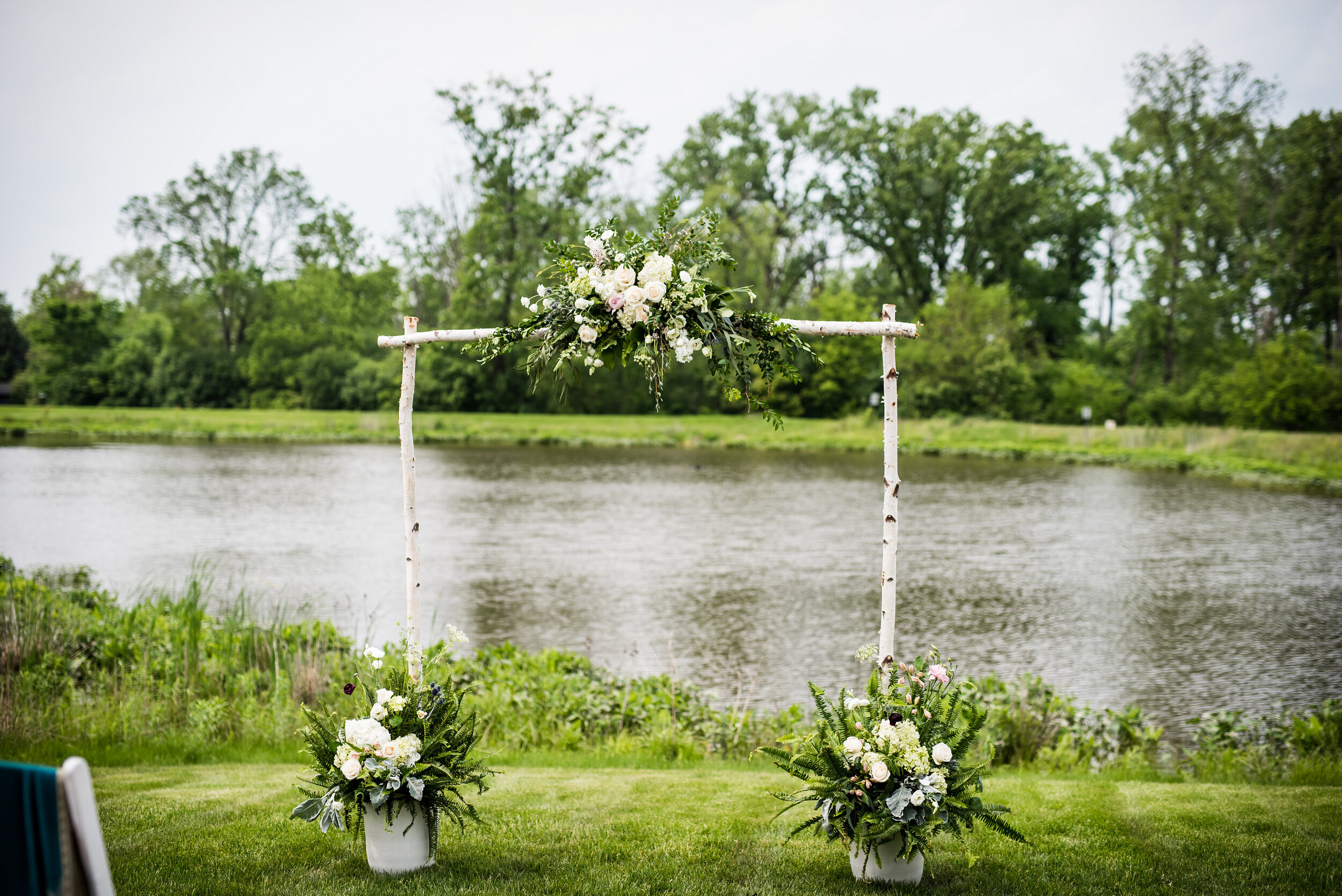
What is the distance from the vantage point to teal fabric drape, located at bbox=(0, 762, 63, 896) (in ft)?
6.26

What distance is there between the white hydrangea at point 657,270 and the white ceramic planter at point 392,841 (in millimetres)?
2611

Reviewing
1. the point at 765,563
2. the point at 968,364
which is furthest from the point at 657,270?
the point at 968,364

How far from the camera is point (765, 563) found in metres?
16.1

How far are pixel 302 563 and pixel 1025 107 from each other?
58.2 m

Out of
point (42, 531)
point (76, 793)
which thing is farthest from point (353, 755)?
point (42, 531)

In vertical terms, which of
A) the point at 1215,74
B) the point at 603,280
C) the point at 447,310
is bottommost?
the point at 603,280

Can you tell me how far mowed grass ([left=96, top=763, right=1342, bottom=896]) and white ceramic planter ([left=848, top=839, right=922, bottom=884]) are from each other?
0.08 metres

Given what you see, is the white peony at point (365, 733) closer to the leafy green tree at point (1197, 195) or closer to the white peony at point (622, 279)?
the white peony at point (622, 279)

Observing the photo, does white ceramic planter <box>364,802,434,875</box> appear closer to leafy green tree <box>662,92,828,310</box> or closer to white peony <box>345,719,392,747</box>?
white peony <box>345,719,392,747</box>

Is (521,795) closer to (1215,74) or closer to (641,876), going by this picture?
(641,876)

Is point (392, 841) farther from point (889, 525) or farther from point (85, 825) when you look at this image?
point (889, 525)

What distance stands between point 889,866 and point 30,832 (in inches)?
131

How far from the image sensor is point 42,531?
1672 cm

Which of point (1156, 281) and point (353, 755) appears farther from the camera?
point (1156, 281)
